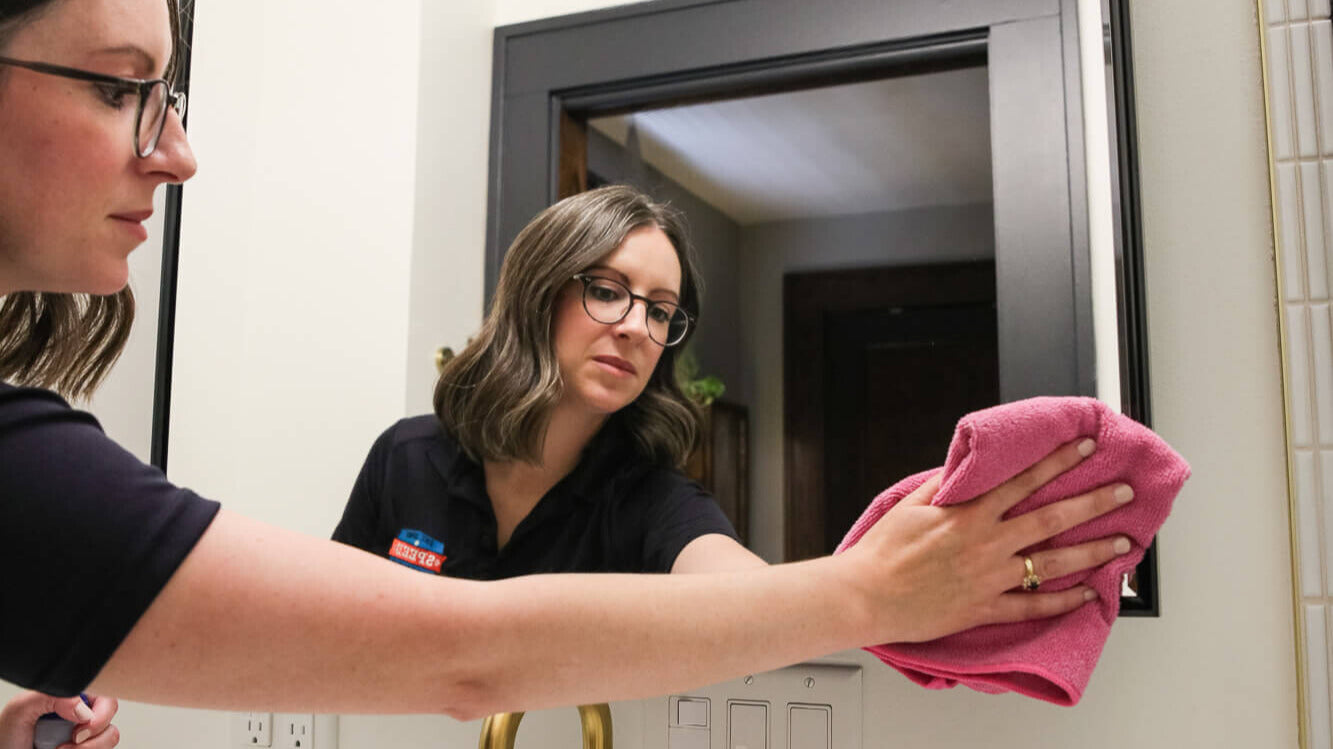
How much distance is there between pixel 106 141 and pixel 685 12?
594mm

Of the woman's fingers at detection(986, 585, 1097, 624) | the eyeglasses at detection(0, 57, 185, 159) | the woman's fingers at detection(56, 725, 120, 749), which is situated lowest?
the woman's fingers at detection(56, 725, 120, 749)

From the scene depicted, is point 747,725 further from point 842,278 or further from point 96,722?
point 96,722

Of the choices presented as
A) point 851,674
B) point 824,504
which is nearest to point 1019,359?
point 824,504

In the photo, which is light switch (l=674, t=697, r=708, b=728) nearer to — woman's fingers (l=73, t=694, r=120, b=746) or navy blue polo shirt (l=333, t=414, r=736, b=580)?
A: navy blue polo shirt (l=333, t=414, r=736, b=580)

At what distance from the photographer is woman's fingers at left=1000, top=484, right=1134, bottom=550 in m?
0.63

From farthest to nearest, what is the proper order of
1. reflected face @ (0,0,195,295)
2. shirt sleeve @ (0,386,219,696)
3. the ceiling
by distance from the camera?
1. the ceiling
2. reflected face @ (0,0,195,295)
3. shirt sleeve @ (0,386,219,696)

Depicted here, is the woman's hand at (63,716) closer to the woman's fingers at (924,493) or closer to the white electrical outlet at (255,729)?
the white electrical outlet at (255,729)

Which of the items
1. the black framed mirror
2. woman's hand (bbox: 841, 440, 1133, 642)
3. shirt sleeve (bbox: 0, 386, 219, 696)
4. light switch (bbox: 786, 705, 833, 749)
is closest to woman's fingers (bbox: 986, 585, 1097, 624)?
woman's hand (bbox: 841, 440, 1133, 642)

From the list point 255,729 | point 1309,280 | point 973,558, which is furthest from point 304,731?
point 1309,280

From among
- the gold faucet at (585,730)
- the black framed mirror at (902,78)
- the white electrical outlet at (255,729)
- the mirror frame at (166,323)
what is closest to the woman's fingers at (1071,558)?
the black framed mirror at (902,78)

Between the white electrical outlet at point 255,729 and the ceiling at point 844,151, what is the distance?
70 cm

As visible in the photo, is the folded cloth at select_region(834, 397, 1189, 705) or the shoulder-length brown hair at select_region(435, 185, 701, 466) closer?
the folded cloth at select_region(834, 397, 1189, 705)

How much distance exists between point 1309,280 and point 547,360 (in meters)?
0.63

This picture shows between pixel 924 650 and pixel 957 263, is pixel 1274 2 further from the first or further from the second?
pixel 924 650
